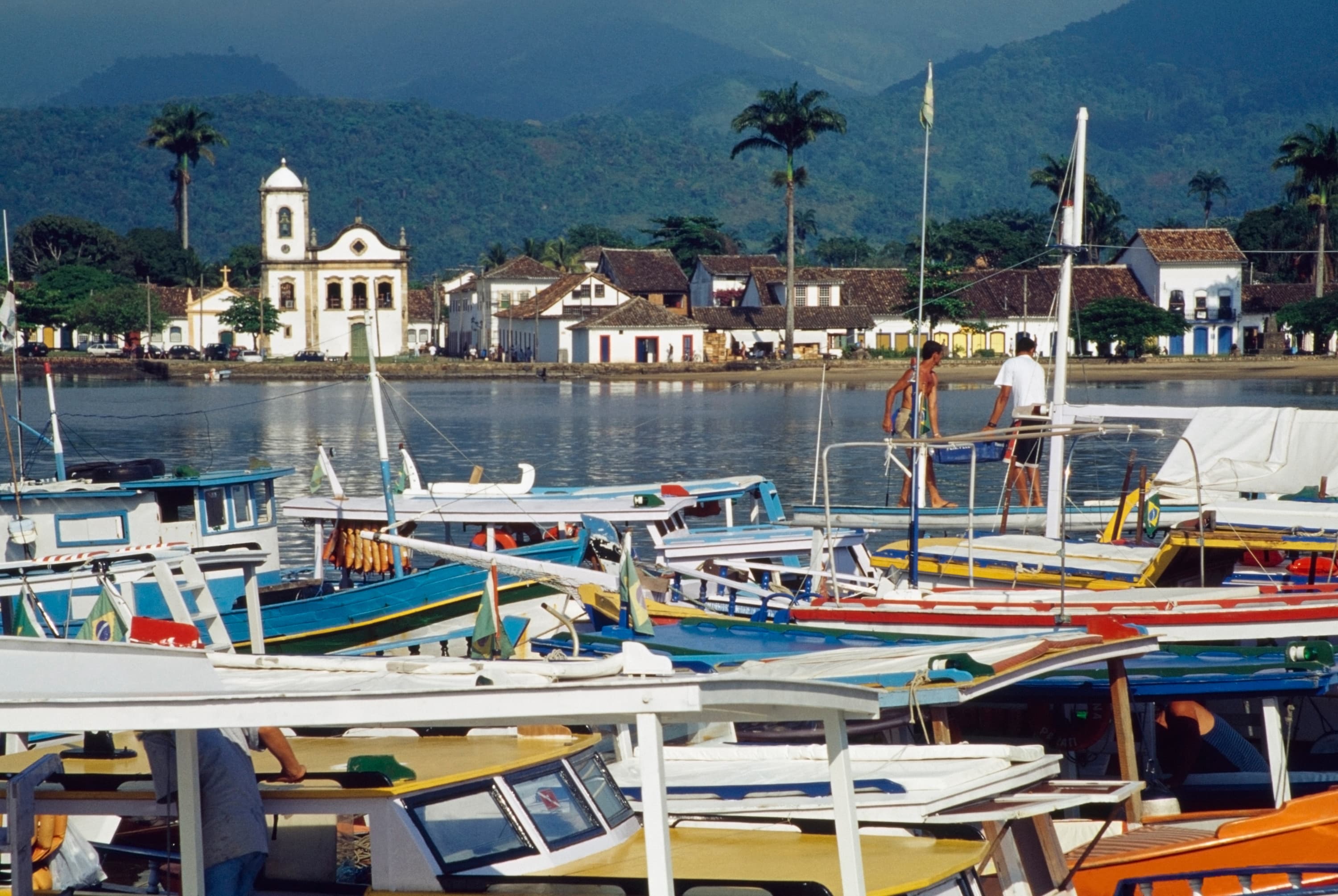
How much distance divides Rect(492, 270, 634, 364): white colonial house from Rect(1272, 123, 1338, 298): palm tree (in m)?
35.9

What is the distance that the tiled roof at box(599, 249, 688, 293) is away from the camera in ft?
314

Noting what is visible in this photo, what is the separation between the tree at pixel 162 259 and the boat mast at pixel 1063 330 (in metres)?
108

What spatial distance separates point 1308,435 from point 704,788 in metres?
Answer: 10.6

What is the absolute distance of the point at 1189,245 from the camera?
88.9 m

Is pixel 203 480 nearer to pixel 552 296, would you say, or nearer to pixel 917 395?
pixel 917 395

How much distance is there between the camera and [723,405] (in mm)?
60500

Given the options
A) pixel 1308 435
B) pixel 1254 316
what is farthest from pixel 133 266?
pixel 1308 435

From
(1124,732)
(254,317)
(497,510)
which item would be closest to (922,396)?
(497,510)

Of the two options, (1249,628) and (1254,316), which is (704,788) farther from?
(1254,316)

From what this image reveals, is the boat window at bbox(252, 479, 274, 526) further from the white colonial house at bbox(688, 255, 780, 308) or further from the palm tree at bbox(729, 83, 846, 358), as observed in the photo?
the white colonial house at bbox(688, 255, 780, 308)

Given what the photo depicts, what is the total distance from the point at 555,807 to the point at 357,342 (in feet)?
301

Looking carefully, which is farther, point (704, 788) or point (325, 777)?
point (704, 788)

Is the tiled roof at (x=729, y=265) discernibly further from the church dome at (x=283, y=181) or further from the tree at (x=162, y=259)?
the tree at (x=162, y=259)

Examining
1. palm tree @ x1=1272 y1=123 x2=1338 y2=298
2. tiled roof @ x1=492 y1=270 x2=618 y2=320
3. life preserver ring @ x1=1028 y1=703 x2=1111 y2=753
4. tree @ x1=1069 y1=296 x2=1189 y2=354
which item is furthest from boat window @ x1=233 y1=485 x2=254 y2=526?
palm tree @ x1=1272 y1=123 x2=1338 y2=298
